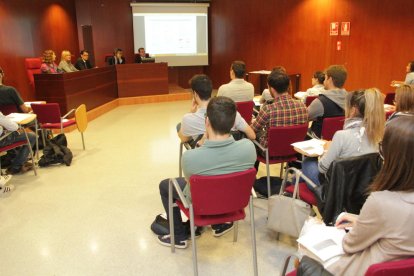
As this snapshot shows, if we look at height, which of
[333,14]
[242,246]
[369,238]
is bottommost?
[242,246]

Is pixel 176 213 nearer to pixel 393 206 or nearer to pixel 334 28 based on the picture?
pixel 393 206

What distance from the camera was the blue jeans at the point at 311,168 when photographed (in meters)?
2.70

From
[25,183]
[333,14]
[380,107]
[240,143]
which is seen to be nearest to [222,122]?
[240,143]

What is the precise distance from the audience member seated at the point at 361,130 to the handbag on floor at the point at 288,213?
0.96ft

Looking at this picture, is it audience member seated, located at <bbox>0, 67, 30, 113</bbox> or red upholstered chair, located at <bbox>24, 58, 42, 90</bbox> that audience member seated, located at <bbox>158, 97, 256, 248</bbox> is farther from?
red upholstered chair, located at <bbox>24, 58, 42, 90</bbox>

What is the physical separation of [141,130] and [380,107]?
4631mm

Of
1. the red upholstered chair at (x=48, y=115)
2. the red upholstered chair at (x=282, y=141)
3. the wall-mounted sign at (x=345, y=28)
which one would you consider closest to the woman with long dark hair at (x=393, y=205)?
the red upholstered chair at (x=282, y=141)

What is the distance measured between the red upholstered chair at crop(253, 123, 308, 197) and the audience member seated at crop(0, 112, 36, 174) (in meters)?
2.53

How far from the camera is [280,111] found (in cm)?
321

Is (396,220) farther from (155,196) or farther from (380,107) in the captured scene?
(155,196)

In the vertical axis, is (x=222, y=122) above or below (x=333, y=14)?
below

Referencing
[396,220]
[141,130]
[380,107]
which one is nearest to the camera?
[396,220]

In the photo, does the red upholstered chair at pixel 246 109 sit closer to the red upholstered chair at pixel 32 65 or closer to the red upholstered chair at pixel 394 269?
the red upholstered chair at pixel 394 269

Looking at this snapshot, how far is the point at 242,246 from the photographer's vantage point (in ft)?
8.93
